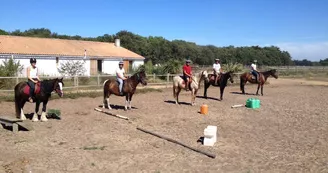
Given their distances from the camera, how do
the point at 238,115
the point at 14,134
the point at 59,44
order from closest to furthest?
the point at 14,134, the point at 238,115, the point at 59,44

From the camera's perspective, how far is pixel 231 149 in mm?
7648

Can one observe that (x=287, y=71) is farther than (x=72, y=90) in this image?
Yes

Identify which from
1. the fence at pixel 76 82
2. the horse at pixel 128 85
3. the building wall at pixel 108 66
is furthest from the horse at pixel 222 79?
the building wall at pixel 108 66

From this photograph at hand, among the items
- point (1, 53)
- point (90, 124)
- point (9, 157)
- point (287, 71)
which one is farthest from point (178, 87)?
point (287, 71)

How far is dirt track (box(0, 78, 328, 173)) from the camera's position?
638 cm

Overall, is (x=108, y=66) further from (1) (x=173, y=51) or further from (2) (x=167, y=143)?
(1) (x=173, y=51)

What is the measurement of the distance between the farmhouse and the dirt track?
1726 centimetres

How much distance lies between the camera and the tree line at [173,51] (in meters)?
58.9

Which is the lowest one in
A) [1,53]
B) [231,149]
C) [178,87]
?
[231,149]

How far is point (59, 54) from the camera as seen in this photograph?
31344 millimetres

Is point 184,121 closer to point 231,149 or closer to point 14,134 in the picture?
point 231,149

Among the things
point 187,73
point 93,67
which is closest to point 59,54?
point 93,67

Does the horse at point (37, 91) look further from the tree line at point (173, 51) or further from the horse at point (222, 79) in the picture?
the tree line at point (173, 51)

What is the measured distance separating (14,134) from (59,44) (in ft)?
92.0
